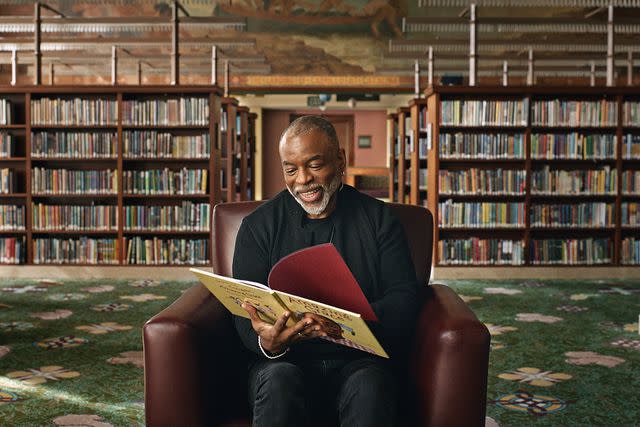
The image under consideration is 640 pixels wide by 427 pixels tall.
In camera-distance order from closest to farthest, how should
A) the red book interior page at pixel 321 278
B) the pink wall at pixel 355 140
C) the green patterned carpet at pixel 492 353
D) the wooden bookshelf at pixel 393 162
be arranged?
the red book interior page at pixel 321 278 → the green patterned carpet at pixel 492 353 → the wooden bookshelf at pixel 393 162 → the pink wall at pixel 355 140

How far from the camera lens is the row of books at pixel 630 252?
22.9ft

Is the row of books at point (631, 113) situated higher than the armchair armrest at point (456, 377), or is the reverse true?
the row of books at point (631, 113)

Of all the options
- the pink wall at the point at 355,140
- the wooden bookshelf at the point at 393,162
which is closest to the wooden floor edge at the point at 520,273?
the wooden bookshelf at the point at 393,162

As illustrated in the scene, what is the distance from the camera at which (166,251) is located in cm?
695

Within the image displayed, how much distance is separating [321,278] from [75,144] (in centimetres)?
578

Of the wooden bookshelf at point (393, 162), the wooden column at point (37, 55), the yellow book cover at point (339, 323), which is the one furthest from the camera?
the wooden bookshelf at point (393, 162)

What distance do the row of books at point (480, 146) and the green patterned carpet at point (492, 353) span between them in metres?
1.33

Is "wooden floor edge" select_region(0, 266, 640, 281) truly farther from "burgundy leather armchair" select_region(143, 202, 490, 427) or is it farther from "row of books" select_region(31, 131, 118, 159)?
"burgundy leather armchair" select_region(143, 202, 490, 427)

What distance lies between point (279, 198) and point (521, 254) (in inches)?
207

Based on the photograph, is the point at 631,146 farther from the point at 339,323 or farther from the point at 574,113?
the point at 339,323

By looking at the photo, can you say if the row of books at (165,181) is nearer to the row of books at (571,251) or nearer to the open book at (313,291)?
the row of books at (571,251)

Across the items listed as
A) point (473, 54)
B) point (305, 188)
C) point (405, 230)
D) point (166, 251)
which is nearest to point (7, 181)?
point (166, 251)

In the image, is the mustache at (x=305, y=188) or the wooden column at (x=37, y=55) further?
the wooden column at (x=37, y=55)

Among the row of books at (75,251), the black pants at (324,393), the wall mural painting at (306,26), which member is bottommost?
the row of books at (75,251)
